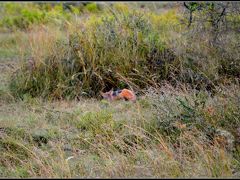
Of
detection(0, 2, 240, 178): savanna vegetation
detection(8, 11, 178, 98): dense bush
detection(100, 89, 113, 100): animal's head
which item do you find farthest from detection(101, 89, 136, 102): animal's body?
detection(8, 11, 178, 98): dense bush

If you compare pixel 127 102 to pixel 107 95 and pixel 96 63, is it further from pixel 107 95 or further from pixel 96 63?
pixel 96 63

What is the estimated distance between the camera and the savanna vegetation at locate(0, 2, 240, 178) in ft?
15.8

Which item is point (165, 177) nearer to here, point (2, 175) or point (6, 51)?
point (2, 175)

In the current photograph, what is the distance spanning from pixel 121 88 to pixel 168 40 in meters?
1.22

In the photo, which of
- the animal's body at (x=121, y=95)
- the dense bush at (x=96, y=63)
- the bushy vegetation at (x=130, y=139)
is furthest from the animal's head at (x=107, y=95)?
the bushy vegetation at (x=130, y=139)

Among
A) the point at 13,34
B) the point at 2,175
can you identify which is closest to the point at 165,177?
the point at 2,175

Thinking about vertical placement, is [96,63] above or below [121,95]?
above

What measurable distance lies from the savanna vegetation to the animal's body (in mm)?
110

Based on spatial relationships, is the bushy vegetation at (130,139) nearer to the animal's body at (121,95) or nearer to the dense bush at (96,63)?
the animal's body at (121,95)

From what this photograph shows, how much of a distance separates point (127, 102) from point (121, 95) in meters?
0.24

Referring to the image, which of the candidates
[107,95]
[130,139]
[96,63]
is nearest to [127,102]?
[107,95]

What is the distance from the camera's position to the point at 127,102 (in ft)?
22.7

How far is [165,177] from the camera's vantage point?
4.43 m

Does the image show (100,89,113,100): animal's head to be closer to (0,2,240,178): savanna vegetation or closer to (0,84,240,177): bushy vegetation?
(0,2,240,178): savanna vegetation
